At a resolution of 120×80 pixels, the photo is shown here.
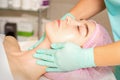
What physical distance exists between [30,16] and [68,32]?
1.16 meters

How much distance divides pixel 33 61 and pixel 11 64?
11 centimetres

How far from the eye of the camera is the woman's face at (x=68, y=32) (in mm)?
1198

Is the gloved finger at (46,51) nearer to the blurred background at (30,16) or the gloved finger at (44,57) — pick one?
the gloved finger at (44,57)

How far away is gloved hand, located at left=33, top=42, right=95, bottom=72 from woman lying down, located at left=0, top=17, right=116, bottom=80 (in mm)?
79

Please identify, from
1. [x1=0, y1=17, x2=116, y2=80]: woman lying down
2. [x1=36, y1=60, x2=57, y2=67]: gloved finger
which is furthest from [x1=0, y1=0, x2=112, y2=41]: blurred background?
[x1=36, y1=60, x2=57, y2=67]: gloved finger

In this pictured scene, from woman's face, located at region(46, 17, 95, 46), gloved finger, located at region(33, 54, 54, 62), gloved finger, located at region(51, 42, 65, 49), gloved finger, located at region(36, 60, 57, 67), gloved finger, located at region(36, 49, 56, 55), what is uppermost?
woman's face, located at region(46, 17, 95, 46)

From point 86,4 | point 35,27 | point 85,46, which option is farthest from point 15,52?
point 35,27

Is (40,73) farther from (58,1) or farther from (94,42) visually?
(58,1)

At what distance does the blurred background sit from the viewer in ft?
6.63

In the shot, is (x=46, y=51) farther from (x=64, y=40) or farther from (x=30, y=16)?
(x=30, y=16)

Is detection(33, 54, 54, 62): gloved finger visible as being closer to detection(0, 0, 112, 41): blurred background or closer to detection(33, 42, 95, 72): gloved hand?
detection(33, 42, 95, 72): gloved hand

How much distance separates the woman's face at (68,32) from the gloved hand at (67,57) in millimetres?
79

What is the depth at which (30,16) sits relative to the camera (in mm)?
2297

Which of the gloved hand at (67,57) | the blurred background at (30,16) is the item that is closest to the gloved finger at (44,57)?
the gloved hand at (67,57)
